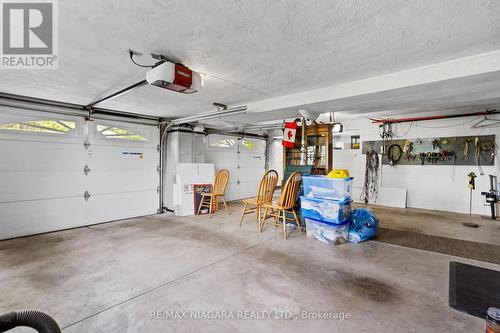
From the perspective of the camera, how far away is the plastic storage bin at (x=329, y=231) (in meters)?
3.53

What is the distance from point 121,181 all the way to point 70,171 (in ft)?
3.03

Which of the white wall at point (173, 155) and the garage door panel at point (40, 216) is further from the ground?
the white wall at point (173, 155)

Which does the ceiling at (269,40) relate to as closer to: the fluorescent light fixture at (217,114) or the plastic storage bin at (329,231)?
the fluorescent light fixture at (217,114)

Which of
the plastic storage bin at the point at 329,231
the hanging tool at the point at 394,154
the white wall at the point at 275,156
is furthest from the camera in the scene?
the white wall at the point at 275,156

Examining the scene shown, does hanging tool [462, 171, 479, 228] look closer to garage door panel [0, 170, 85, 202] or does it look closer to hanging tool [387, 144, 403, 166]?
hanging tool [387, 144, 403, 166]

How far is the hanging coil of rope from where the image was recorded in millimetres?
6905

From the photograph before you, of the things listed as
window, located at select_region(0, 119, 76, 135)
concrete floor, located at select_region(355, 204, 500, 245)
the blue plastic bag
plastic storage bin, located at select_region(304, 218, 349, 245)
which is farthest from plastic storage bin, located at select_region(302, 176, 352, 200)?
window, located at select_region(0, 119, 76, 135)

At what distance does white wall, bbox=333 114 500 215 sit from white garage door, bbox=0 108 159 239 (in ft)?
19.0

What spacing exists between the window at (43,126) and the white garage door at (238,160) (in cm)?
324

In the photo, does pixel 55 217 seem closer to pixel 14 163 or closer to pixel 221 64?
pixel 14 163

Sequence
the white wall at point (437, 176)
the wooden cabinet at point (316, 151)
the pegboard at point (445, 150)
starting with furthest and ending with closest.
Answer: the white wall at point (437, 176) < the pegboard at point (445, 150) < the wooden cabinet at point (316, 151)

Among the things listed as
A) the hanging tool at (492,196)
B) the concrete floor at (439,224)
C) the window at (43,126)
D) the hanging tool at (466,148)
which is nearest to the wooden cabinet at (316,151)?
the concrete floor at (439,224)

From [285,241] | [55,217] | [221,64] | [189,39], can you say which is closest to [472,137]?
[285,241]

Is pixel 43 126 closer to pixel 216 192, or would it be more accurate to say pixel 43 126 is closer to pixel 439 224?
pixel 216 192
